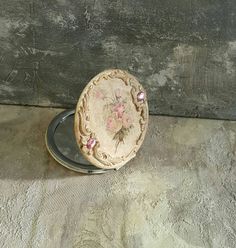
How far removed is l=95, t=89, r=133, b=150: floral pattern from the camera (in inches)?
63.7

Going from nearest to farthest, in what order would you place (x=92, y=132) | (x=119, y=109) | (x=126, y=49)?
(x=92, y=132) < (x=119, y=109) < (x=126, y=49)

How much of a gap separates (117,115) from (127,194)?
1.14 ft

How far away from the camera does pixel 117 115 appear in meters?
1.65

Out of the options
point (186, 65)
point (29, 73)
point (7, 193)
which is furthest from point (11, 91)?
point (186, 65)

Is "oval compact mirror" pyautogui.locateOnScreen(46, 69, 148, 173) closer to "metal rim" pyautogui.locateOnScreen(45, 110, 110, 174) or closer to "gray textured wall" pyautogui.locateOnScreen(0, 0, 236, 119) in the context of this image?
"metal rim" pyautogui.locateOnScreen(45, 110, 110, 174)

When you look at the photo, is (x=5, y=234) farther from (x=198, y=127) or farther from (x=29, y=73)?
(x=198, y=127)

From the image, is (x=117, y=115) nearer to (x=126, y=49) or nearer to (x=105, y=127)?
(x=105, y=127)

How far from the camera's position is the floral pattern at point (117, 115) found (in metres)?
1.62

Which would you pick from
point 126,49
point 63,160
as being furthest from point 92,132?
point 126,49

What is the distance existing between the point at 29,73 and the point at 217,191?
1083 mm

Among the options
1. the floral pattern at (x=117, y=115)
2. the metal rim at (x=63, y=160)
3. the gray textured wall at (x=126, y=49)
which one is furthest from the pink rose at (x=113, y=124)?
the gray textured wall at (x=126, y=49)

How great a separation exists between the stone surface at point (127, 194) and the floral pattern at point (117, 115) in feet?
0.61

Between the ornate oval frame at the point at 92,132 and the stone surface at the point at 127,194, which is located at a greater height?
the ornate oval frame at the point at 92,132

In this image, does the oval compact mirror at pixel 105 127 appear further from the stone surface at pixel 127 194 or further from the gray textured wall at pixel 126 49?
the gray textured wall at pixel 126 49
